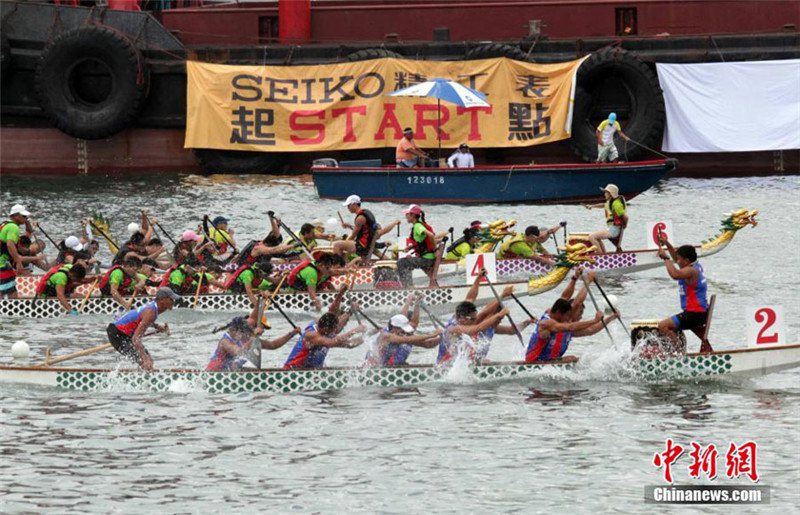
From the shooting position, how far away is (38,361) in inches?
986

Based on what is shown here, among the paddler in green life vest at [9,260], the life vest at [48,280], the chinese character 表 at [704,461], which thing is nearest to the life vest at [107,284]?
the life vest at [48,280]

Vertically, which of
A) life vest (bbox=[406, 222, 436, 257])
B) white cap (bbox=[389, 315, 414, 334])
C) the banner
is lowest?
white cap (bbox=[389, 315, 414, 334])

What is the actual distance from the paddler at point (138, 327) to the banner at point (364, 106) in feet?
77.7

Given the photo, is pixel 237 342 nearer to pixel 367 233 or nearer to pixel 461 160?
pixel 367 233

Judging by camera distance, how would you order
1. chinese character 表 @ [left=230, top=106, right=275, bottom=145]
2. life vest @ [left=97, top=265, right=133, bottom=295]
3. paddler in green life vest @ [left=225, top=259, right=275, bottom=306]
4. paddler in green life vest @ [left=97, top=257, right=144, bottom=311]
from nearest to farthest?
paddler in green life vest @ [left=225, top=259, right=275, bottom=306] → paddler in green life vest @ [left=97, top=257, right=144, bottom=311] → life vest @ [left=97, top=265, right=133, bottom=295] → chinese character 表 @ [left=230, top=106, right=275, bottom=145]

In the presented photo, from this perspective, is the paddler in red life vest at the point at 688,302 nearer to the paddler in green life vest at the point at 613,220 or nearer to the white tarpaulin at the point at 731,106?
the paddler in green life vest at the point at 613,220

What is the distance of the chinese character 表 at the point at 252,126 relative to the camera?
47.4 meters

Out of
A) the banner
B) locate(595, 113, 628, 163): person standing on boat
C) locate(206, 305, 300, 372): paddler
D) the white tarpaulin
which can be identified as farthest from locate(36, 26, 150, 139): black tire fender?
locate(206, 305, 300, 372): paddler

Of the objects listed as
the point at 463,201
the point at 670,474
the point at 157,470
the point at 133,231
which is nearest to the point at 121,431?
the point at 157,470

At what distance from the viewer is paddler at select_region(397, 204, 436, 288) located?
28.9 m

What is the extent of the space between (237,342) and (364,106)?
25758 millimetres

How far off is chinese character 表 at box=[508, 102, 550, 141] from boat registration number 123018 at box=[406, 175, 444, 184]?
16.7ft

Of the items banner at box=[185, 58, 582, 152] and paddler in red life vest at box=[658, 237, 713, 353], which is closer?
paddler in red life vest at box=[658, 237, 713, 353]

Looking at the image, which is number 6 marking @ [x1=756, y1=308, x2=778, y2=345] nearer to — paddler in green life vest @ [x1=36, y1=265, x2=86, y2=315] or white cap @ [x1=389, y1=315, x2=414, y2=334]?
white cap @ [x1=389, y1=315, x2=414, y2=334]
